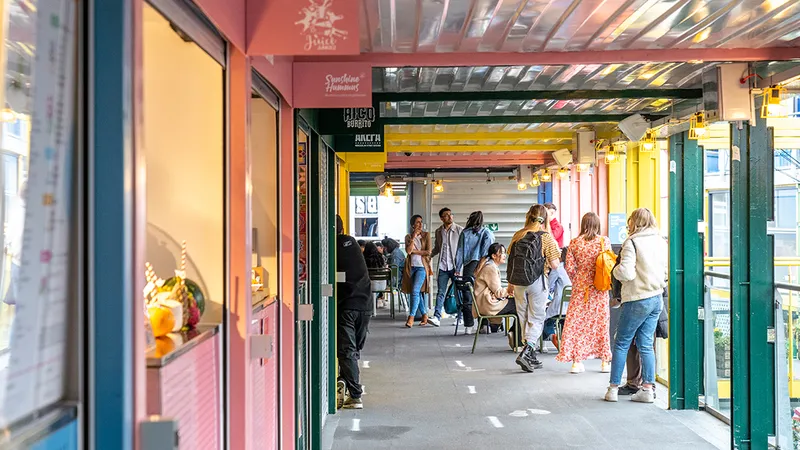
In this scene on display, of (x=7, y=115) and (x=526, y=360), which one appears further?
(x=526, y=360)

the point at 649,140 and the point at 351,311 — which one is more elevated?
the point at 649,140

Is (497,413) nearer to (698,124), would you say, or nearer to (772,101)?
(698,124)

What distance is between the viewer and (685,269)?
26.9ft

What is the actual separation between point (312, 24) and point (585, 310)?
21.1ft

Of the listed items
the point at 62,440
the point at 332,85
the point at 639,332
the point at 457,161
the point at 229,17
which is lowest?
the point at 639,332

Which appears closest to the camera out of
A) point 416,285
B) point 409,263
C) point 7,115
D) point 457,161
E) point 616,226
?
point 7,115

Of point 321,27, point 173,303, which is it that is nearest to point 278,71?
point 321,27

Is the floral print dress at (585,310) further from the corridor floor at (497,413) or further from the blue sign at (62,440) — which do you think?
the blue sign at (62,440)

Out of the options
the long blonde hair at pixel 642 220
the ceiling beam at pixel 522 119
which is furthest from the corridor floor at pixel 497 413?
the ceiling beam at pixel 522 119

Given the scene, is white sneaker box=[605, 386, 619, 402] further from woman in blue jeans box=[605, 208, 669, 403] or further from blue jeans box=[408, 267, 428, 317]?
blue jeans box=[408, 267, 428, 317]

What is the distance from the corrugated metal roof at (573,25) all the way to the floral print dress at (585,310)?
3.56 m

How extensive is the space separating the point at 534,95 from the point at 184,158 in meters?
4.53

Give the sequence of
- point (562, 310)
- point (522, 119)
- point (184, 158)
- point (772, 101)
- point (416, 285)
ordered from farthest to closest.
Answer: point (416, 285)
point (562, 310)
point (522, 119)
point (772, 101)
point (184, 158)

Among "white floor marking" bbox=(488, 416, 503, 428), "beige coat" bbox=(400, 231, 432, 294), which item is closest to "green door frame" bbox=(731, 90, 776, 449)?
"white floor marking" bbox=(488, 416, 503, 428)
